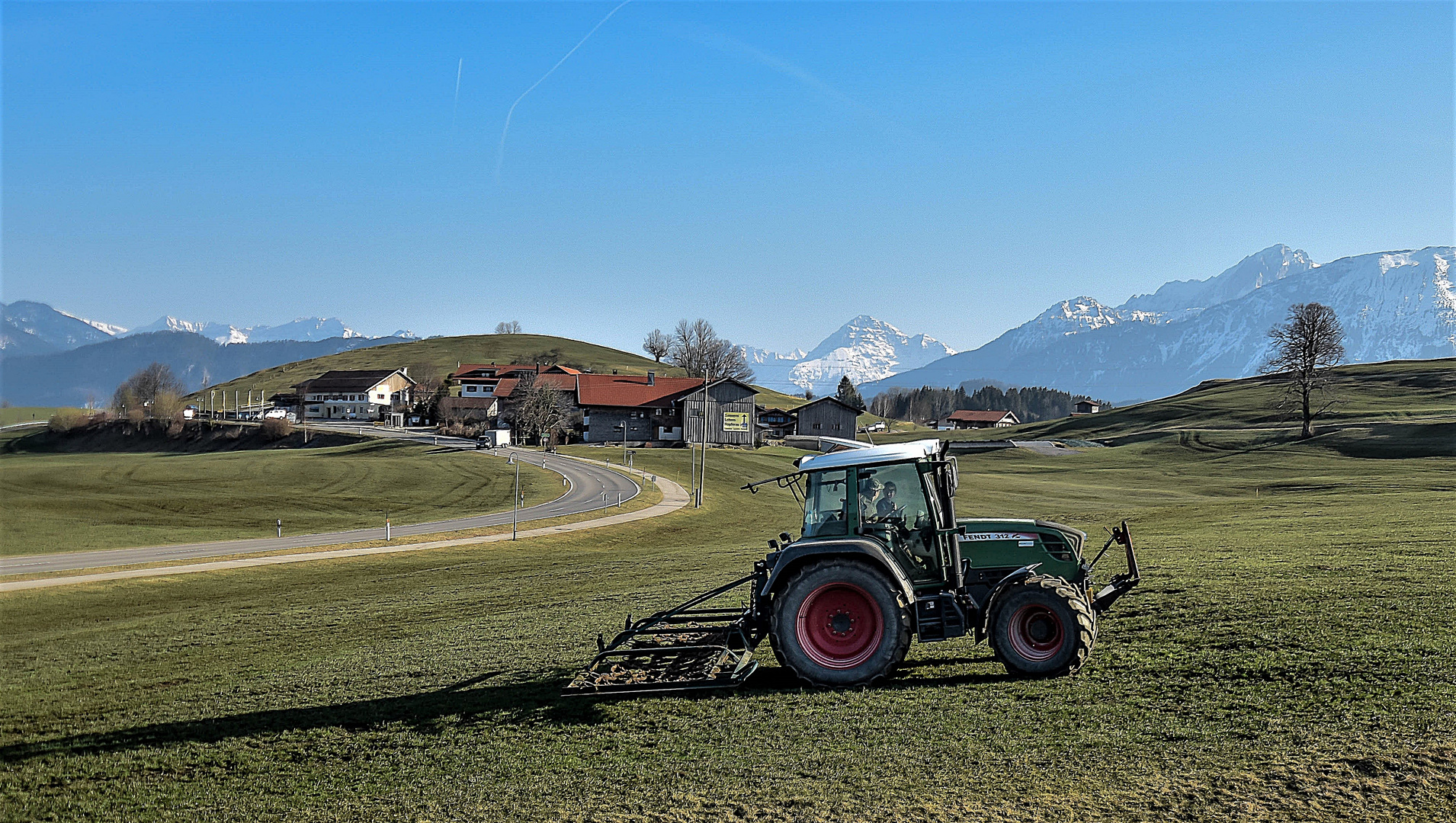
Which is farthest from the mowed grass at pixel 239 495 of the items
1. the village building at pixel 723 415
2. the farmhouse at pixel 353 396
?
the farmhouse at pixel 353 396

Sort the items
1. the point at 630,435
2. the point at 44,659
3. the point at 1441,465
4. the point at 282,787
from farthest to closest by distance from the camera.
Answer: the point at 630,435 < the point at 1441,465 < the point at 44,659 < the point at 282,787

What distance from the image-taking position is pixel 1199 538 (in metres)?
24.2

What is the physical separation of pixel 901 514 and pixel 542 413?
3671 inches

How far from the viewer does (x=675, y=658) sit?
11445mm

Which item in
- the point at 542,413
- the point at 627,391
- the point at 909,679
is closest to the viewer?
the point at 909,679

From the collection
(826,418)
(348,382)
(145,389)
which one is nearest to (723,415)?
(826,418)

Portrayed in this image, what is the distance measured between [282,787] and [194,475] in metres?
77.9

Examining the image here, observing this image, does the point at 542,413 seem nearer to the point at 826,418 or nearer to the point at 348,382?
A: the point at 826,418

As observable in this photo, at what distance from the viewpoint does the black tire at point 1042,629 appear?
33.3ft

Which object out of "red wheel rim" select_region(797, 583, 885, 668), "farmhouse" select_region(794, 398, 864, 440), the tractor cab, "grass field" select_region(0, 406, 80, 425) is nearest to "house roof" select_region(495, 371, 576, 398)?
"farmhouse" select_region(794, 398, 864, 440)

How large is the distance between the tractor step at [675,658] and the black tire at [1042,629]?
3.09m

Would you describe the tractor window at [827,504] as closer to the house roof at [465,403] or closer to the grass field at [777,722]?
the grass field at [777,722]

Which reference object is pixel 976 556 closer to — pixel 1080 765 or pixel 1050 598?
pixel 1050 598

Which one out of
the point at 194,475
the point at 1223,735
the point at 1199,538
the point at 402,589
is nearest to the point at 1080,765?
the point at 1223,735
